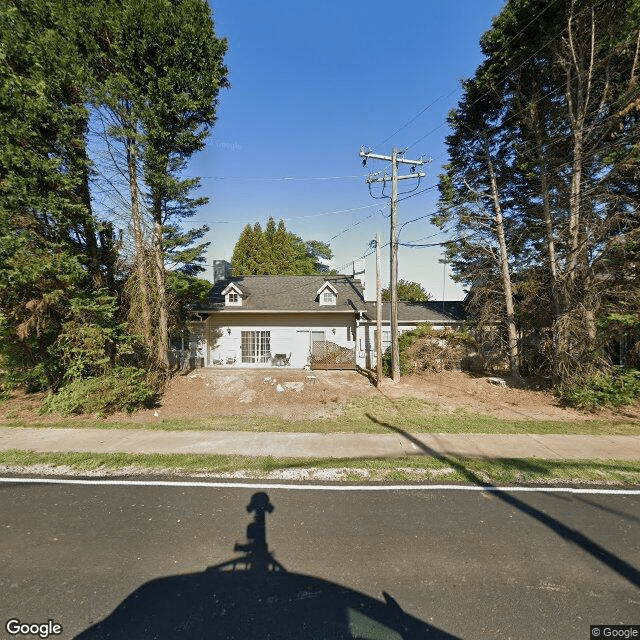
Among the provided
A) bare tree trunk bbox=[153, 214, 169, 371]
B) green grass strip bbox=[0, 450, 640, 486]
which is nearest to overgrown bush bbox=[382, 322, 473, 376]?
green grass strip bbox=[0, 450, 640, 486]

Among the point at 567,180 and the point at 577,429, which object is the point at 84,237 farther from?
the point at 567,180

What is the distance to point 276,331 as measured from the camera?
59.4ft

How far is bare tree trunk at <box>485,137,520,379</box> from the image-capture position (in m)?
13.9

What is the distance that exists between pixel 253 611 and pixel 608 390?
11823 millimetres

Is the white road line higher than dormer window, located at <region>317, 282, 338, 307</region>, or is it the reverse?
dormer window, located at <region>317, 282, 338, 307</region>

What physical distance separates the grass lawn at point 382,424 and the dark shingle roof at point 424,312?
389 inches

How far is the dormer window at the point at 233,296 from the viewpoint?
17891 millimetres

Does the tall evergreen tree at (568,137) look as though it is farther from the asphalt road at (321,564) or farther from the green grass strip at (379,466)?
the asphalt road at (321,564)

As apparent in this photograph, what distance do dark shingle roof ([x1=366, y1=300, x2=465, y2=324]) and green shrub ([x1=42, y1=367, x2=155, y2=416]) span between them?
13205 mm

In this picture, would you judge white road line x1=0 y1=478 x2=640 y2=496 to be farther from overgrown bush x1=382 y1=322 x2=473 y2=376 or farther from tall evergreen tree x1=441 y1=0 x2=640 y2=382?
overgrown bush x1=382 y1=322 x2=473 y2=376

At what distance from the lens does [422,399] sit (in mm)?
11070

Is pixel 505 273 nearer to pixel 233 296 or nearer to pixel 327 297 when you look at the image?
pixel 327 297

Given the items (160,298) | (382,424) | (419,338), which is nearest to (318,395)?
(382,424)

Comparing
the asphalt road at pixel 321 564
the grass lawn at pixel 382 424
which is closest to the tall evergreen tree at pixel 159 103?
the grass lawn at pixel 382 424
